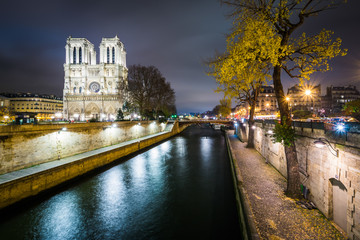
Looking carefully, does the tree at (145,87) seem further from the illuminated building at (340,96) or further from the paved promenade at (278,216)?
the illuminated building at (340,96)

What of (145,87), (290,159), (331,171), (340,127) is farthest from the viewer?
(145,87)

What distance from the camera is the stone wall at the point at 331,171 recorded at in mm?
5586

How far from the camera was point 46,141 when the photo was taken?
51.4 ft

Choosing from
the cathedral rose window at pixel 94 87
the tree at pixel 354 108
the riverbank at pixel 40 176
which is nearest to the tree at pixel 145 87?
the riverbank at pixel 40 176

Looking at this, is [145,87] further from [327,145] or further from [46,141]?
[327,145]

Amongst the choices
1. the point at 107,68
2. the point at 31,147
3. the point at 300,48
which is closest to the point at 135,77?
the point at 31,147

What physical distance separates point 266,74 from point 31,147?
17.4m

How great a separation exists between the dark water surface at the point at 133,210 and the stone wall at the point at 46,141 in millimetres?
3633

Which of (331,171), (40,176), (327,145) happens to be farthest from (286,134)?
(40,176)

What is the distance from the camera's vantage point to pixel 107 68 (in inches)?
3091

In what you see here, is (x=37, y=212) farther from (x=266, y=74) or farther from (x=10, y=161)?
(x=266, y=74)

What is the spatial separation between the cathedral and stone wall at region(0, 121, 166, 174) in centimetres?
5393

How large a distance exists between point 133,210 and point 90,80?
80.2m

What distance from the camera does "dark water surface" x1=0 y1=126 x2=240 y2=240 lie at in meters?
8.77
